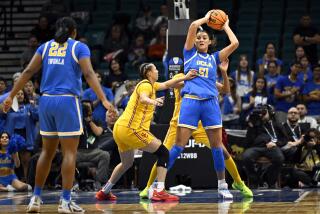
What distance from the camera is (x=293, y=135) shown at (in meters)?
16.1

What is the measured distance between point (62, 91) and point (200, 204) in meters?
2.46

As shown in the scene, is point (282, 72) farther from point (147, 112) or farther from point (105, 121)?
point (147, 112)

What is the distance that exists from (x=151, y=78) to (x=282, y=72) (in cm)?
804

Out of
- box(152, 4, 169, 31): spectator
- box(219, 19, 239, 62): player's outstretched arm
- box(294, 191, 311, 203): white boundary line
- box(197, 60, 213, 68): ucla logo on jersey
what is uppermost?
box(152, 4, 169, 31): spectator

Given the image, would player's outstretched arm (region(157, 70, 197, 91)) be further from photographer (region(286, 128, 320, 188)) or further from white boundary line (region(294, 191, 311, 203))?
photographer (region(286, 128, 320, 188))

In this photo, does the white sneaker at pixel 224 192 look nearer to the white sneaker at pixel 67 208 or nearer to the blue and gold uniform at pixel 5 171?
the white sneaker at pixel 67 208

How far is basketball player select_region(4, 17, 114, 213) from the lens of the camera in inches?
381

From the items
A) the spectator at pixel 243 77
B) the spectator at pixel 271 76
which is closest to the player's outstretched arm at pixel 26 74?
the spectator at pixel 243 77

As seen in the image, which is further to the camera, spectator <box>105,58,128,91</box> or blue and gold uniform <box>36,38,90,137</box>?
spectator <box>105,58,128,91</box>

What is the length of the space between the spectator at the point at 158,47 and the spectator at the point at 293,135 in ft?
15.1

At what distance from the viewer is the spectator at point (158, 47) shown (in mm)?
19969

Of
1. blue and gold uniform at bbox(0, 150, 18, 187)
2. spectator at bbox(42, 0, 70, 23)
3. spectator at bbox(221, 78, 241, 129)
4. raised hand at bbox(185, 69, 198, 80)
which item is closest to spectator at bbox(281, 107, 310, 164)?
spectator at bbox(221, 78, 241, 129)

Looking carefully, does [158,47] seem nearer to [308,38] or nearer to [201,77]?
[308,38]

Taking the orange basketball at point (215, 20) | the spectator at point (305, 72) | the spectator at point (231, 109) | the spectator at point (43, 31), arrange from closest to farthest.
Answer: the orange basketball at point (215, 20), the spectator at point (231, 109), the spectator at point (305, 72), the spectator at point (43, 31)
